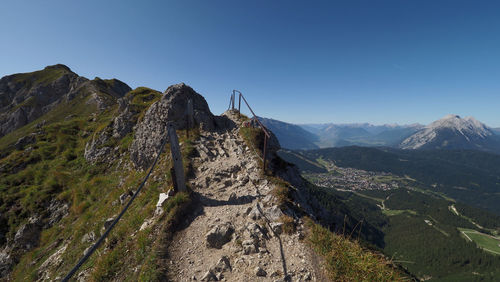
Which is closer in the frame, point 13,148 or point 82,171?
point 82,171

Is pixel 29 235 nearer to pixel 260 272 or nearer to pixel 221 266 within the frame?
pixel 221 266

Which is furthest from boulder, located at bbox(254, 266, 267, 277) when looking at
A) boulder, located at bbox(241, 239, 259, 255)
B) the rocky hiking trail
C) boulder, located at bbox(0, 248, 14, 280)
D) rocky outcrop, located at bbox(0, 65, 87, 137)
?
rocky outcrop, located at bbox(0, 65, 87, 137)

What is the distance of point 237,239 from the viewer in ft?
22.2

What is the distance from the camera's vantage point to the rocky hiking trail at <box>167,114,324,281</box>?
5520 mm

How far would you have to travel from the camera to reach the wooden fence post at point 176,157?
8.18 metres

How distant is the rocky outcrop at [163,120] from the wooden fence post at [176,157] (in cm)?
886

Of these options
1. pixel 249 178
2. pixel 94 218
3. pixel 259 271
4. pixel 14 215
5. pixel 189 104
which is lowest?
pixel 14 215

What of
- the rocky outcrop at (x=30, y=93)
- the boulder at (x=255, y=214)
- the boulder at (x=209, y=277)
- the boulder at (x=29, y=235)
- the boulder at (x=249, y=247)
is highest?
the rocky outcrop at (x=30, y=93)

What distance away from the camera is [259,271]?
17.9 feet

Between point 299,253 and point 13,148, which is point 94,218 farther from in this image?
point 13,148

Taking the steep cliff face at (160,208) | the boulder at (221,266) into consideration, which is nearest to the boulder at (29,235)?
the steep cliff face at (160,208)

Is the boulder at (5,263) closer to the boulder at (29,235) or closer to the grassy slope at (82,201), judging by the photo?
the boulder at (29,235)

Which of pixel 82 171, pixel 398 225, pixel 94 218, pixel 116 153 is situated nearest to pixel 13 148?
pixel 82 171

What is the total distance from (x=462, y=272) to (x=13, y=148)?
204 m
